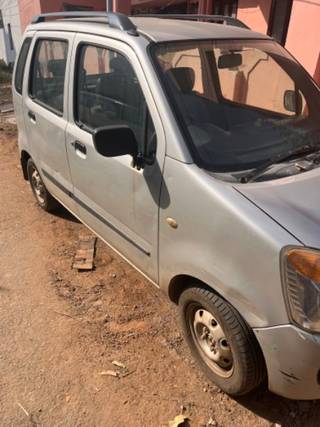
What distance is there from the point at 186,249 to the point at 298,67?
177 centimetres

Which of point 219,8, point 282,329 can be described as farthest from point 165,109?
point 219,8

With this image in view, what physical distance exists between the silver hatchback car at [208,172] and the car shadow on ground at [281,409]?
201 mm

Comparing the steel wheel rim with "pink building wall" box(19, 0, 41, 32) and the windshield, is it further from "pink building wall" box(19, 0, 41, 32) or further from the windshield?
"pink building wall" box(19, 0, 41, 32)

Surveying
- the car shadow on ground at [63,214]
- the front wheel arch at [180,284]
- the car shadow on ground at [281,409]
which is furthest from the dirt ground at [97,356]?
the car shadow on ground at [63,214]

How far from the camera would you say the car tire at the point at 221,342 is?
209 centimetres

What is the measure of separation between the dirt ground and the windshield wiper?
1.32 metres

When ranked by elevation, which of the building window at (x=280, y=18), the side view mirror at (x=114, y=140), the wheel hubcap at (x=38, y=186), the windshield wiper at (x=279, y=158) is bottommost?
the wheel hubcap at (x=38, y=186)

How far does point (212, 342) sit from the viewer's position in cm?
240

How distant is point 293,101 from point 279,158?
799 mm

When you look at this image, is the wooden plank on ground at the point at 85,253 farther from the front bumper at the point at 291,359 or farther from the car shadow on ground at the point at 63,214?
the front bumper at the point at 291,359

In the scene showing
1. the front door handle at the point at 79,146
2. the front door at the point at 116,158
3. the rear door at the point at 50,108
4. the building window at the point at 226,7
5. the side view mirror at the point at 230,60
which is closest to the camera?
the front door at the point at 116,158

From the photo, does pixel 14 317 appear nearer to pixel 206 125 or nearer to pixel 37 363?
pixel 37 363

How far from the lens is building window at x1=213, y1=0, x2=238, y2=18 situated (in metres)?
9.18

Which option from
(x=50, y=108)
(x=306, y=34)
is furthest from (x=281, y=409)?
(x=306, y=34)
